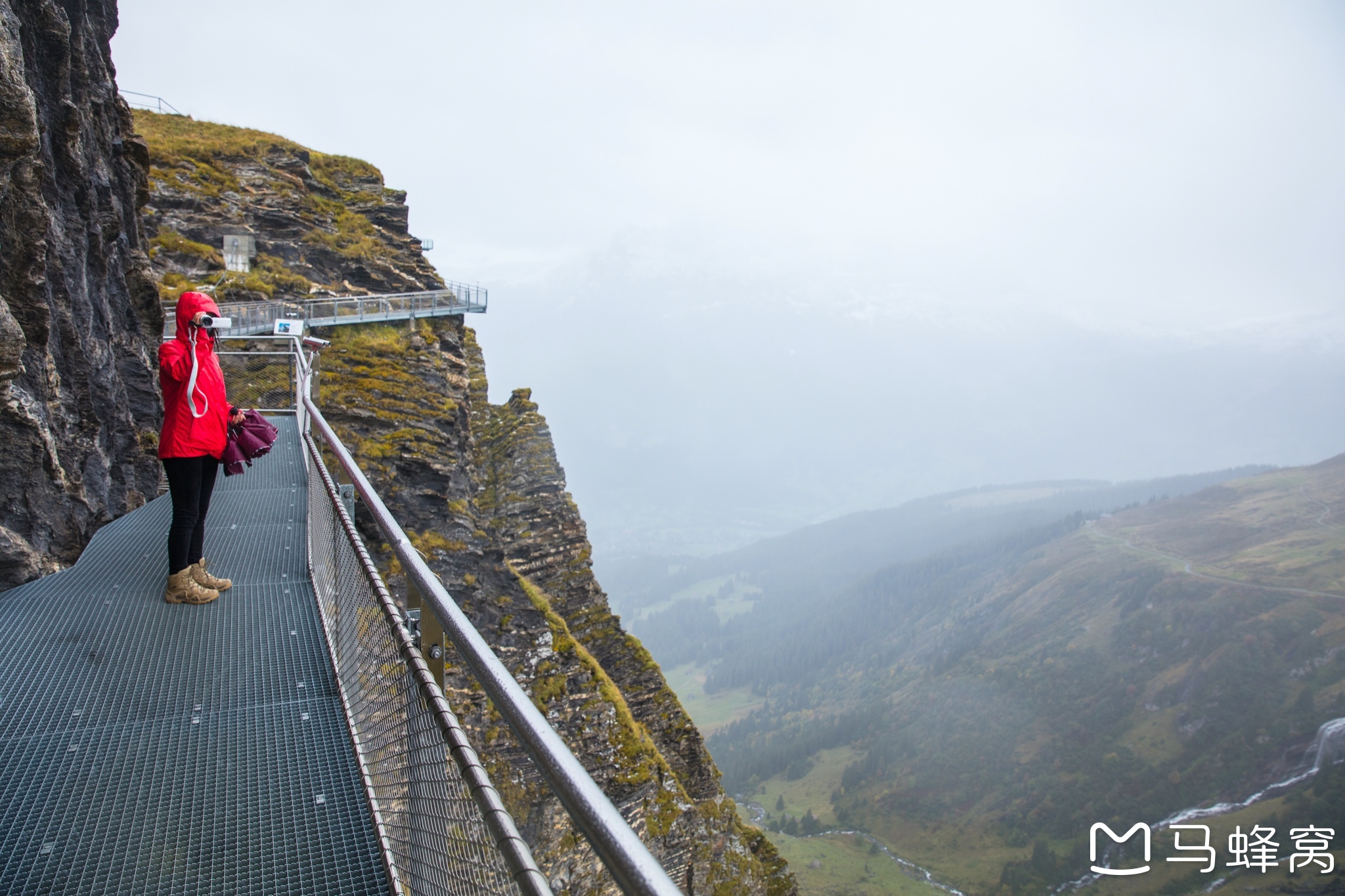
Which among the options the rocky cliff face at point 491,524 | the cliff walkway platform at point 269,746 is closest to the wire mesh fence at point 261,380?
the rocky cliff face at point 491,524

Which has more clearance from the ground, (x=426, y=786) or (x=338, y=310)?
(x=338, y=310)

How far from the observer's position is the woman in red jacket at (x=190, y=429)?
547 cm

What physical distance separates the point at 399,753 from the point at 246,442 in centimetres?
386

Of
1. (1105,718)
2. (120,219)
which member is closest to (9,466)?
(120,219)

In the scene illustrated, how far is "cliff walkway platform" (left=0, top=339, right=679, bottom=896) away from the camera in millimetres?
2266

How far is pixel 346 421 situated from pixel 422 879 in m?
15.1

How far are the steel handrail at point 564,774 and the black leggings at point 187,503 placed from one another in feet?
12.4

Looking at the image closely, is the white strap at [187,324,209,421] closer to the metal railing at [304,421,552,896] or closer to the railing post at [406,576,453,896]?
the metal railing at [304,421,552,896]

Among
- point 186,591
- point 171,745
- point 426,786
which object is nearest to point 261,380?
point 186,591

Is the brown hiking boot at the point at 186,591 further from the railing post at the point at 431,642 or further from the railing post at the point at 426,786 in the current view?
the railing post at the point at 426,786

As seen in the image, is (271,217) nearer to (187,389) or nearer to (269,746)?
(187,389)

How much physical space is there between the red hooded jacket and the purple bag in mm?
167

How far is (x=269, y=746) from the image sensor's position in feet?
13.4

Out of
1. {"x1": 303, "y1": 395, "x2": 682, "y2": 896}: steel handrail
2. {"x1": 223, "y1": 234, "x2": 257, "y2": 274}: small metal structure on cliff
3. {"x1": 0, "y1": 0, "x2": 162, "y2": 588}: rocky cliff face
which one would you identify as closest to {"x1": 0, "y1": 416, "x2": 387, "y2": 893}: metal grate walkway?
{"x1": 0, "y1": 0, "x2": 162, "y2": 588}: rocky cliff face
